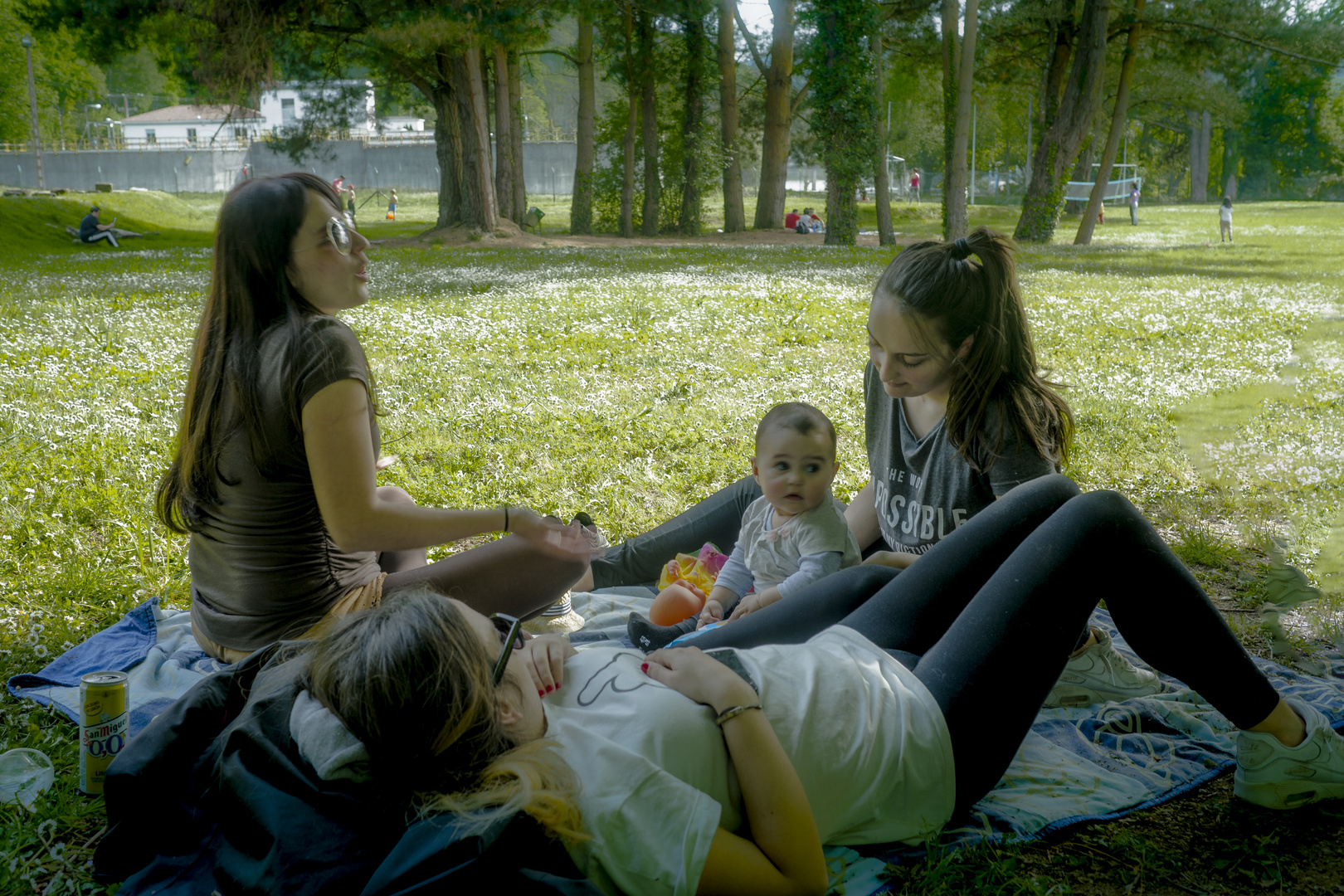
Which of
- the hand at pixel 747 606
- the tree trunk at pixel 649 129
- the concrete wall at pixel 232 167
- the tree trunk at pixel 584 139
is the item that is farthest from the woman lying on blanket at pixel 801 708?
the concrete wall at pixel 232 167

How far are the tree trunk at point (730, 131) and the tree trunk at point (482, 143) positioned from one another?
25.7 feet

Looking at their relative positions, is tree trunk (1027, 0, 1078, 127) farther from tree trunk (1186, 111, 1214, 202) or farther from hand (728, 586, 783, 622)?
tree trunk (1186, 111, 1214, 202)

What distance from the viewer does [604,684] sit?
201 centimetres

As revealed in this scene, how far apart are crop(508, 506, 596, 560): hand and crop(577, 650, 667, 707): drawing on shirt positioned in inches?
29.5

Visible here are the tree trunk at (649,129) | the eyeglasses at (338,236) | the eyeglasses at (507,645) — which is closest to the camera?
the eyeglasses at (507,645)

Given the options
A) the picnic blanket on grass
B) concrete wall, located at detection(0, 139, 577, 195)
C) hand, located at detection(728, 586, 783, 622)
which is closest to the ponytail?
hand, located at detection(728, 586, 783, 622)

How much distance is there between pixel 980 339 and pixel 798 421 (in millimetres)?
645

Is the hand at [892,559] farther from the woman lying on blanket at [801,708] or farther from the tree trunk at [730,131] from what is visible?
the tree trunk at [730,131]

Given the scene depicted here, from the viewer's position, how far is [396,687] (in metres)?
1.67

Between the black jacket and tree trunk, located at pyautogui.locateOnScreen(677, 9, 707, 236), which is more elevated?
tree trunk, located at pyautogui.locateOnScreen(677, 9, 707, 236)

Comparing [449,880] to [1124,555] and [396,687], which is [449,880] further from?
[1124,555]

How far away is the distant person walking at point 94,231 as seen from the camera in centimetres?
2233

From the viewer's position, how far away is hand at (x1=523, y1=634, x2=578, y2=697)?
202 centimetres

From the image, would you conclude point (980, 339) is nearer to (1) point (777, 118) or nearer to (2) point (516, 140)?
(2) point (516, 140)
